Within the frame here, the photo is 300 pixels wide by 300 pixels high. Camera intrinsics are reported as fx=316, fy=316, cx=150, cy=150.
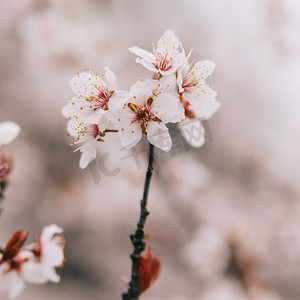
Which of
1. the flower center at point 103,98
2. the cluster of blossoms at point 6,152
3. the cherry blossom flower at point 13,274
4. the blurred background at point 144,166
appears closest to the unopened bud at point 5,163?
the cluster of blossoms at point 6,152

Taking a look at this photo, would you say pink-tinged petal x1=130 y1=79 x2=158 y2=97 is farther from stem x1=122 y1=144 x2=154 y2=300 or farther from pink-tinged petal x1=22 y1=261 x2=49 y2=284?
pink-tinged petal x1=22 y1=261 x2=49 y2=284

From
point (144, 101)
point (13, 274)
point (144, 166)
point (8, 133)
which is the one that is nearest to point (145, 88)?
point (144, 101)

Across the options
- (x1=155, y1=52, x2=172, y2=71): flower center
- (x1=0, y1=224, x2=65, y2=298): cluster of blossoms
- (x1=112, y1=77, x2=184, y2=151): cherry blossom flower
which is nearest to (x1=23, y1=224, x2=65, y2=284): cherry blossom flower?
(x1=0, y1=224, x2=65, y2=298): cluster of blossoms

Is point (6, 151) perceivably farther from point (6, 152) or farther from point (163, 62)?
point (163, 62)

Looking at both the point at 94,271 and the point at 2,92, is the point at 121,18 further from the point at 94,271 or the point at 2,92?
the point at 94,271

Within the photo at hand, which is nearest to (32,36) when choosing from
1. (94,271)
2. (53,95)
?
(53,95)

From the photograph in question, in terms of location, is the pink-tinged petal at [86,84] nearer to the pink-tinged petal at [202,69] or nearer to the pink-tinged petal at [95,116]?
the pink-tinged petal at [95,116]

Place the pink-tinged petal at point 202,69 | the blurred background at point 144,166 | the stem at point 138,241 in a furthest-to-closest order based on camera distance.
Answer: the blurred background at point 144,166
the pink-tinged petal at point 202,69
the stem at point 138,241
